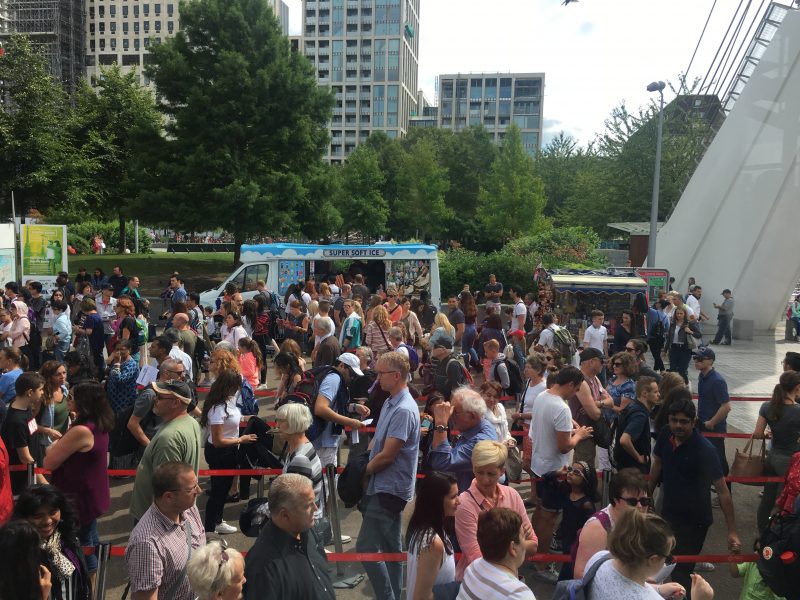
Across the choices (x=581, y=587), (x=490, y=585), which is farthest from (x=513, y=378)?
(x=490, y=585)

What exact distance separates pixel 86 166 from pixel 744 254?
27005 mm

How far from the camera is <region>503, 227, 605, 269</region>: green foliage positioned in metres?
25.8

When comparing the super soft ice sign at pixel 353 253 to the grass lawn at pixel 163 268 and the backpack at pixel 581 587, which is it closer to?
the grass lawn at pixel 163 268

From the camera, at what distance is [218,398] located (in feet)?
19.3

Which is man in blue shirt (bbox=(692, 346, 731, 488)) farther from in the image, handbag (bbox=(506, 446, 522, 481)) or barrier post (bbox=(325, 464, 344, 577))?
barrier post (bbox=(325, 464, 344, 577))

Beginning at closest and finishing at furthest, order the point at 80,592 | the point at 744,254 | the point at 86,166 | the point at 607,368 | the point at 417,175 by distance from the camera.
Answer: the point at 80,592 → the point at 607,368 → the point at 744,254 → the point at 86,166 → the point at 417,175

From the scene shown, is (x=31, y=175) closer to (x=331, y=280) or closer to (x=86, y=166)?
(x=86, y=166)

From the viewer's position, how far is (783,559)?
142 inches

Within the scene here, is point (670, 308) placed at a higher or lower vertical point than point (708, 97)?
lower

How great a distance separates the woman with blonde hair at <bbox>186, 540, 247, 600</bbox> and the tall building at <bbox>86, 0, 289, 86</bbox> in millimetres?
134865

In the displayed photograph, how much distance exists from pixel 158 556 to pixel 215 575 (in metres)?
0.73

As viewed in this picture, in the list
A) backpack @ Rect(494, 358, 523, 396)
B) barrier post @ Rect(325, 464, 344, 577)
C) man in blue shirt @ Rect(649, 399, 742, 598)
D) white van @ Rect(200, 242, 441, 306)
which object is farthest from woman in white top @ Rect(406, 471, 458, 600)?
white van @ Rect(200, 242, 441, 306)

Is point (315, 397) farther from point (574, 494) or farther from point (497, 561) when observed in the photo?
point (497, 561)

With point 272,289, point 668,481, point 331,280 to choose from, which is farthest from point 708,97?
point 668,481
